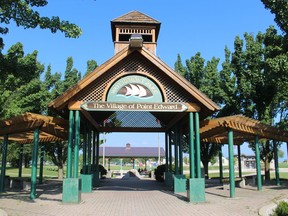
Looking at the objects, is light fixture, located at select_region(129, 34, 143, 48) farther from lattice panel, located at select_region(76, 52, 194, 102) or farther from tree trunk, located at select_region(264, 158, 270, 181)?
tree trunk, located at select_region(264, 158, 270, 181)

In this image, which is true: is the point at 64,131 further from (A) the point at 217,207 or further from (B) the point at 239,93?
(B) the point at 239,93

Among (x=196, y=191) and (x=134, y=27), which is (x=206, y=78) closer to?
(x=134, y=27)

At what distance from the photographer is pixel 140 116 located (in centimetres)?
1745

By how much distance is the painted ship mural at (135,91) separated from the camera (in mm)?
13289

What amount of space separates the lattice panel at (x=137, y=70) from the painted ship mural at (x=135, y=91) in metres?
0.63

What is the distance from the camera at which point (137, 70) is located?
13.5 metres

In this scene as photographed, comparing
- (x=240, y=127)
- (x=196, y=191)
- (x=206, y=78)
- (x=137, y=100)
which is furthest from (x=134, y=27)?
(x=206, y=78)

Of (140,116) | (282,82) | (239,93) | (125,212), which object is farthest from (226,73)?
(125,212)

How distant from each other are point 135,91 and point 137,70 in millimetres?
912

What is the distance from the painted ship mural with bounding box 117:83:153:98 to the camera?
13.3 meters

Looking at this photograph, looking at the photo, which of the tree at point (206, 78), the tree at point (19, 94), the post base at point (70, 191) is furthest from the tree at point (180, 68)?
the post base at point (70, 191)

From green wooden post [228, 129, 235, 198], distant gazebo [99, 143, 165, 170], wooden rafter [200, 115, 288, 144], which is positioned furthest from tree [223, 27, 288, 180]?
distant gazebo [99, 143, 165, 170]

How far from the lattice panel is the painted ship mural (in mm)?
632

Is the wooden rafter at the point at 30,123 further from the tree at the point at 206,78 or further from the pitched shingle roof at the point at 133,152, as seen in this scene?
the pitched shingle roof at the point at 133,152
